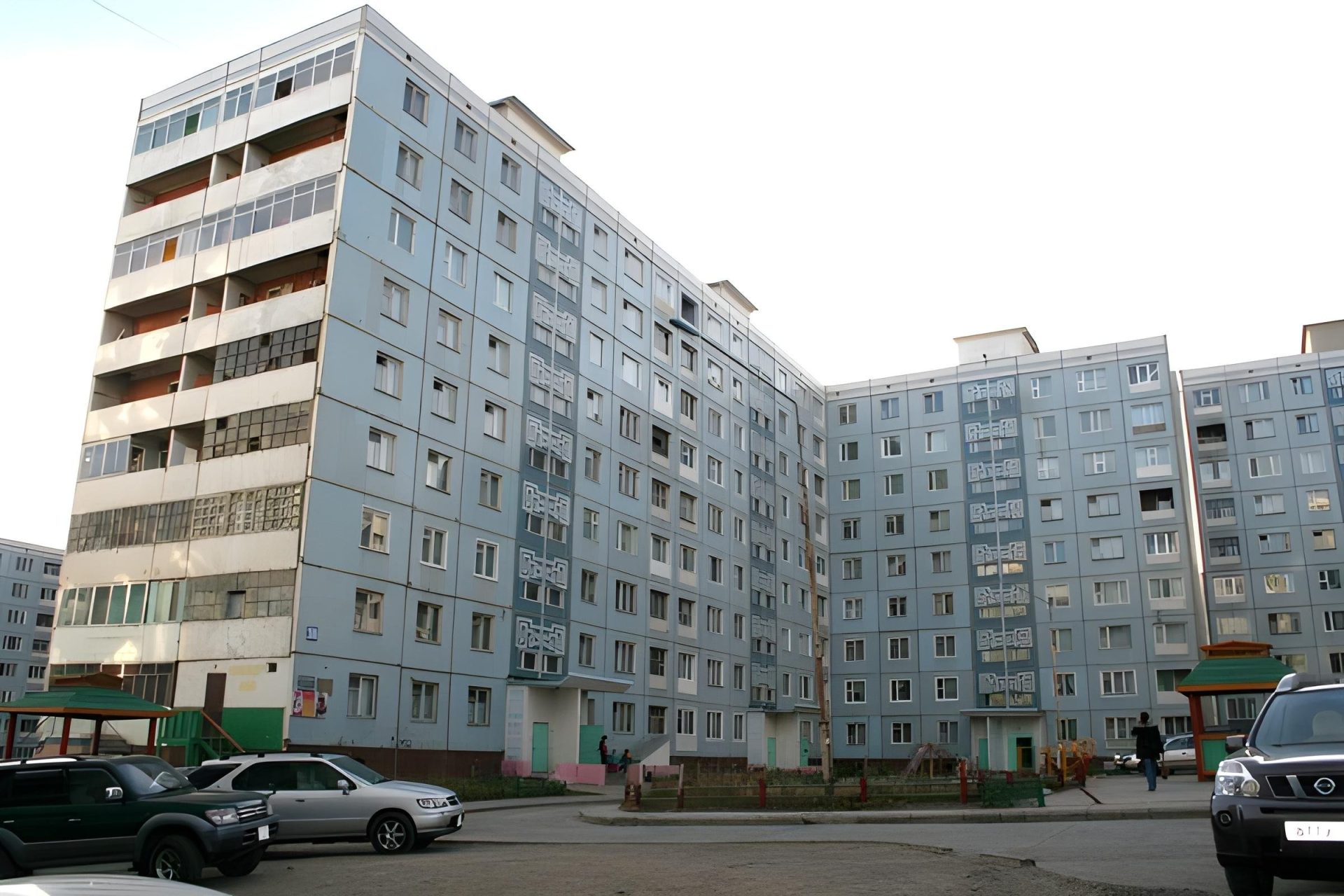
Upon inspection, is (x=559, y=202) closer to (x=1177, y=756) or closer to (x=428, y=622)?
(x=428, y=622)

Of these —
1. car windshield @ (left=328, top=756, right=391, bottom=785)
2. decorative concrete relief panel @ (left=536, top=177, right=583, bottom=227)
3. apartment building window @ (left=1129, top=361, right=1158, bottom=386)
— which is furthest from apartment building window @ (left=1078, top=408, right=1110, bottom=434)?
car windshield @ (left=328, top=756, right=391, bottom=785)

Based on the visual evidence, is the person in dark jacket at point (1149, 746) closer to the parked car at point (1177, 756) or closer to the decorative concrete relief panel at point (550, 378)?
the parked car at point (1177, 756)

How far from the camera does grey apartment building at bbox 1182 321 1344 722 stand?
207 feet

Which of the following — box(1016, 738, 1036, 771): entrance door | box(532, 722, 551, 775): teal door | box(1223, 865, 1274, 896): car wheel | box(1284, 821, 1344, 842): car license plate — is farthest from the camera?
box(1016, 738, 1036, 771): entrance door

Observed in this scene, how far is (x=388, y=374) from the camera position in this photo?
39688 mm

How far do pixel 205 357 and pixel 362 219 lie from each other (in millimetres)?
7992

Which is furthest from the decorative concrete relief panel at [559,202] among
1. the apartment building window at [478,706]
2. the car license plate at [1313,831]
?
the car license plate at [1313,831]

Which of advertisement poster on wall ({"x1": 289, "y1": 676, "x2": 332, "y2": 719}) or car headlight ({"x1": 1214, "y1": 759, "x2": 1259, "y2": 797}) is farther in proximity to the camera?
advertisement poster on wall ({"x1": 289, "y1": 676, "x2": 332, "y2": 719})

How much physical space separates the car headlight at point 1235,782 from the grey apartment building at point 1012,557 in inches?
2048

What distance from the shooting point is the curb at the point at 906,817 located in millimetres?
21172

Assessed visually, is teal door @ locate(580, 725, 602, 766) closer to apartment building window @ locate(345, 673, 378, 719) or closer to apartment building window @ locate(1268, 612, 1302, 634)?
apartment building window @ locate(345, 673, 378, 719)

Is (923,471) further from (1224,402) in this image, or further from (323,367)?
(323,367)

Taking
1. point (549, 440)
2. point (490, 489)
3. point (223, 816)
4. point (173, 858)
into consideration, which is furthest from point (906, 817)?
point (549, 440)

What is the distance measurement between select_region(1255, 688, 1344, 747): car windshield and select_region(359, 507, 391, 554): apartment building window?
101 feet
